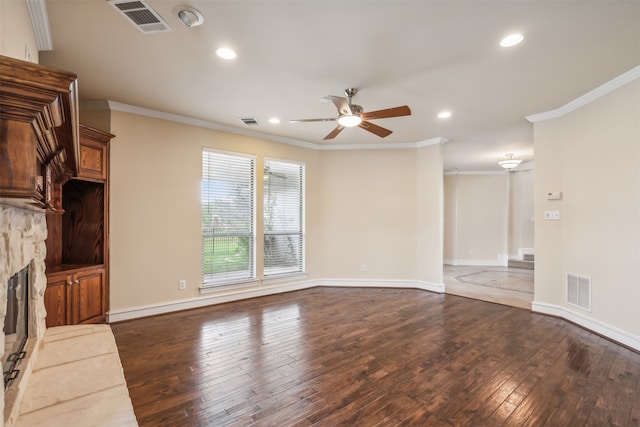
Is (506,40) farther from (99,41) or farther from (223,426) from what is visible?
(223,426)

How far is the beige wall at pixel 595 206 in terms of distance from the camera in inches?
118

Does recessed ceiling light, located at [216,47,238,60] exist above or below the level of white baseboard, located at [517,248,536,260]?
above

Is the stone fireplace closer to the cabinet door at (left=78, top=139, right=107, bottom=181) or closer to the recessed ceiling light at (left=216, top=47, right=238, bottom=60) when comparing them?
the cabinet door at (left=78, top=139, right=107, bottom=181)

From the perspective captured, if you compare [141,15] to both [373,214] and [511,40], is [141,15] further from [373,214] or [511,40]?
[373,214]

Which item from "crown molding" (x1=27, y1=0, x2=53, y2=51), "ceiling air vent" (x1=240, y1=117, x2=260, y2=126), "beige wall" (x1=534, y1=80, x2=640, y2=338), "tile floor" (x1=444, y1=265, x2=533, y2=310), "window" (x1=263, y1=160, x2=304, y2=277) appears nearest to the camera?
"crown molding" (x1=27, y1=0, x2=53, y2=51)

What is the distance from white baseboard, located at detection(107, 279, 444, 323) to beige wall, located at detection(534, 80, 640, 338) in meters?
1.86

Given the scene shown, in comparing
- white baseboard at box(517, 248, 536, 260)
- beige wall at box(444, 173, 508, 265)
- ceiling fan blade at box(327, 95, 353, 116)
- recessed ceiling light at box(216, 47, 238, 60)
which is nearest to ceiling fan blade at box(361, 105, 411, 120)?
ceiling fan blade at box(327, 95, 353, 116)

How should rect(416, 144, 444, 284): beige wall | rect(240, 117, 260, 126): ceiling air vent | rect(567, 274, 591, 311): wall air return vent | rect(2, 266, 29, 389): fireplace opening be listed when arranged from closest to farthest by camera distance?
rect(2, 266, 29, 389): fireplace opening < rect(567, 274, 591, 311): wall air return vent < rect(240, 117, 260, 126): ceiling air vent < rect(416, 144, 444, 284): beige wall

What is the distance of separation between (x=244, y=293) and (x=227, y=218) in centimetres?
125

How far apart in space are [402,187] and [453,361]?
3.49 meters

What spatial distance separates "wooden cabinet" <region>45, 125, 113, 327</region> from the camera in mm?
3246

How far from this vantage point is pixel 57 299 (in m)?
2.96

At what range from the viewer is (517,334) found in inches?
133

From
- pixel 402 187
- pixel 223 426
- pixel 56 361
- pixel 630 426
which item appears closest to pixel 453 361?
pixel 630 426
